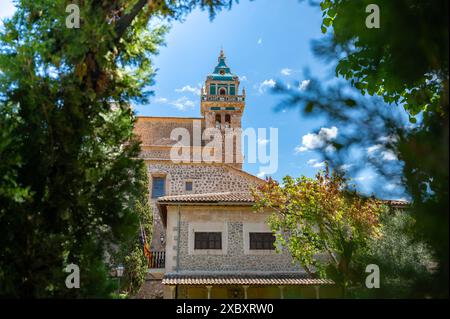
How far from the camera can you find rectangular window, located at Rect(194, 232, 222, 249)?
14711 millimetres

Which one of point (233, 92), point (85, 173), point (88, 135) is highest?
point (233, 92)

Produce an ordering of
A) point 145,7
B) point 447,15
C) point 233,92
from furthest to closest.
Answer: point 233,92
point 145,7
point 447,15

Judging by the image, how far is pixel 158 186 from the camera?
1073 inches

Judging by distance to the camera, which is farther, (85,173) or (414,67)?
(85,173)

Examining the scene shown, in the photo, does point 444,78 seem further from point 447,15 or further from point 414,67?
point 447,15

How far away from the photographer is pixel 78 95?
14.7 ft

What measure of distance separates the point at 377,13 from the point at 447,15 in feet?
5.20

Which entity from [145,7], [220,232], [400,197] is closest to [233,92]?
[220,232]

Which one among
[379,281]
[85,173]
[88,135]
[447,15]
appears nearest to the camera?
[447,15]

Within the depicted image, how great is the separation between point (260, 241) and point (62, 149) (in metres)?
11.4

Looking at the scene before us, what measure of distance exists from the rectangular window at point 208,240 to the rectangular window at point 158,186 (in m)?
12.5

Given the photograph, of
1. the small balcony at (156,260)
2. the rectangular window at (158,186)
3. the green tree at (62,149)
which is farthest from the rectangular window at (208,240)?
the rectangular window at (158,186)
